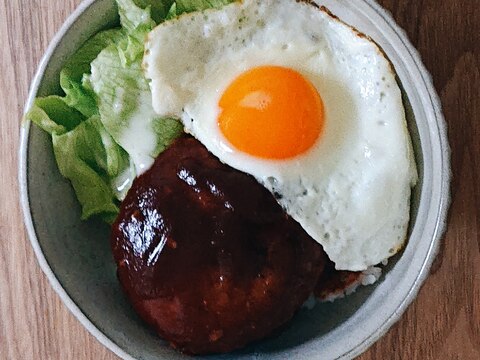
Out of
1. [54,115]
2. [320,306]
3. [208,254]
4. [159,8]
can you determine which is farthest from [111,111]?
[320,306]

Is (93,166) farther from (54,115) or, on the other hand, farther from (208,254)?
(208,254)

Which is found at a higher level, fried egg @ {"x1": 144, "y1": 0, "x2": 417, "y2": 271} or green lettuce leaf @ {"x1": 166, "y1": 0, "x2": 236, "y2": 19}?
green lettuce leaf @ {"x1": 166, "y1": 0, "x2": 236, "y2": 19}

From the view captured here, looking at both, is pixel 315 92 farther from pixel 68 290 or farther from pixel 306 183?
pixel 68 290

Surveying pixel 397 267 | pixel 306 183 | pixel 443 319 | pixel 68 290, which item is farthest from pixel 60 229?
pixel 443 319

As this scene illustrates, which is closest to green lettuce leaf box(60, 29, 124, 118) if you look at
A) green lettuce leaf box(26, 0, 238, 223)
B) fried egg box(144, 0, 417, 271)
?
green lettuce leaf box(26, 0, 238, 223)

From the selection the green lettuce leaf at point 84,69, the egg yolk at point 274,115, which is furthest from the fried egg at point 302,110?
the green lettuce leaf at point 84,69

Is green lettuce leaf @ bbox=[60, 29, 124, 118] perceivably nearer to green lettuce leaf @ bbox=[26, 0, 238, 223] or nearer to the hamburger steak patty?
green lettuce leaf @ bbox=[26, 0, 238, 223]
